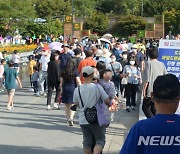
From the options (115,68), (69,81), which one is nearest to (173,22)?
(115,68)

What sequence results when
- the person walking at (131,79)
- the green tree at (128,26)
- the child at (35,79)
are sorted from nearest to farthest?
the person walking at (131,79), the child at (35,79), the green tree at (128,26)

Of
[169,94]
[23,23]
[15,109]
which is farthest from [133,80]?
[23,23]

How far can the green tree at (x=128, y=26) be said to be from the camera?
194 ft

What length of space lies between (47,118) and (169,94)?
8.62 m

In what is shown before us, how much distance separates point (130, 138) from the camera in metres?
2.95

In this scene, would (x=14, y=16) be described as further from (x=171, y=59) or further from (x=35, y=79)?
(x=171, y=59)

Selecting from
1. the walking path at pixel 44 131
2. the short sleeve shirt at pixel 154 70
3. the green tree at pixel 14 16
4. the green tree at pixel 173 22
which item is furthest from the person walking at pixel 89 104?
the green tree at pixel 173 22

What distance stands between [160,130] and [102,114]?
3692 millimetres

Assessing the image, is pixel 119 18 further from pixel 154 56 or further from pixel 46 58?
pixel 154 56

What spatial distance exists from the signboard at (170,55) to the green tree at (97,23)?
5466cm

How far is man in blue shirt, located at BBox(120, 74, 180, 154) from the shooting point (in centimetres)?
293

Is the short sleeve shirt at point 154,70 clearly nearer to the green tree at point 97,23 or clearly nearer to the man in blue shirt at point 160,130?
the man in blue shirt at point 160,130

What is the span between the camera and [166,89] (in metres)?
3.01

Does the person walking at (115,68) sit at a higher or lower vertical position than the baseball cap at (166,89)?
lower
